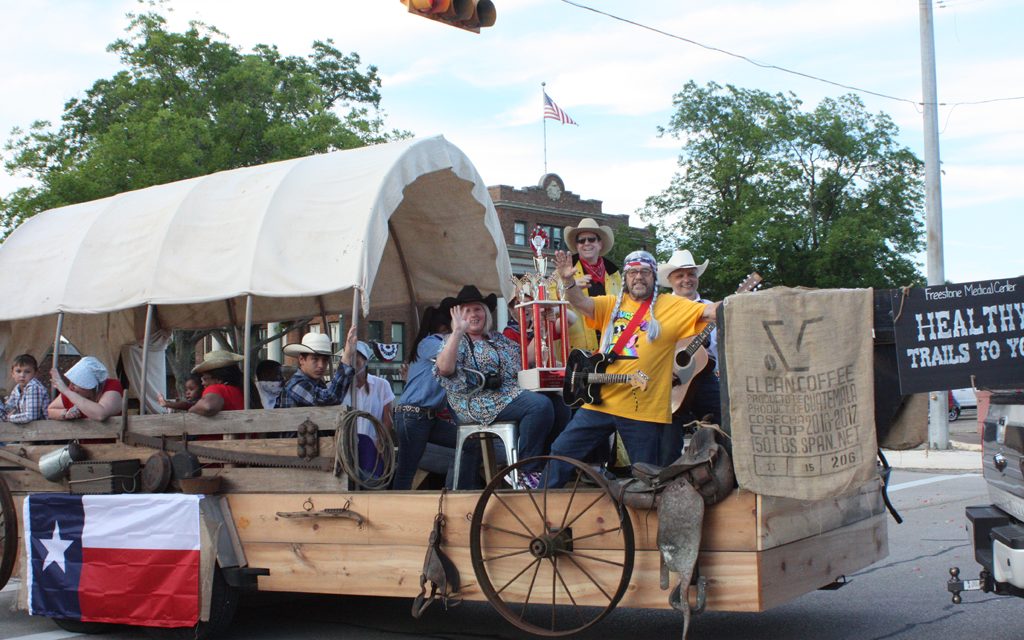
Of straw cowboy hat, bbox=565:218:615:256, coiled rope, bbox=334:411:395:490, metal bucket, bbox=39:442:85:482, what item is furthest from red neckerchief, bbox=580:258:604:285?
metal bucket, bbox=39:442:85:482

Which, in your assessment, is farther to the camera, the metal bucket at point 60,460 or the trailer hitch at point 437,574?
the metal bucket at point 60,460

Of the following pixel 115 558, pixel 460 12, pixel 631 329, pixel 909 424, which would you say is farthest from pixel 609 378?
pixel 460 12

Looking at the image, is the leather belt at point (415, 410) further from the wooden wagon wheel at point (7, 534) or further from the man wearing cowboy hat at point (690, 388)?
the wooden wagon wheel at point (7, 534)

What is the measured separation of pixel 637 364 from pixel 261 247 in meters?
2.63

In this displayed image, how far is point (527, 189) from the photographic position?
161 ft

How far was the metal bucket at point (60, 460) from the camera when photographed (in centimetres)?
736

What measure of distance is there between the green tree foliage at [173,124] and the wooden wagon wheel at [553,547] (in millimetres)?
20976

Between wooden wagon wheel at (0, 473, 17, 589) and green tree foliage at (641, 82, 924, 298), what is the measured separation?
122 ft

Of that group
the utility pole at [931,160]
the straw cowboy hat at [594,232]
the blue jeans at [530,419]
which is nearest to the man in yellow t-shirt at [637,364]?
the blue jeans at [530,419]

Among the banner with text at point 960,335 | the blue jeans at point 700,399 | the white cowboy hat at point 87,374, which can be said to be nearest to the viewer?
the banner with text at point 960,335

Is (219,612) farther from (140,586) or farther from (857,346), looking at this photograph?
(857,346)

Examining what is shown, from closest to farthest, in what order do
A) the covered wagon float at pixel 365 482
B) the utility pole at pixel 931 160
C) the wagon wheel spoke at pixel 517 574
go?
1. the covered wagon float at pixel 365 482
2. the wagon wheel spoke at pixel 517 574
3. the utility pole at pixel 931 160

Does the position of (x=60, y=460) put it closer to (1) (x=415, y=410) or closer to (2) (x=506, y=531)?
(1) (x=415, y=410)

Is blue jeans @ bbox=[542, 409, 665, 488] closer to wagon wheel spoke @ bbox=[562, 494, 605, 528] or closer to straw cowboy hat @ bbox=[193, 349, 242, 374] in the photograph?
Answer: wagon wheel spoke @ bbox=[562, 494, 605, 528]
